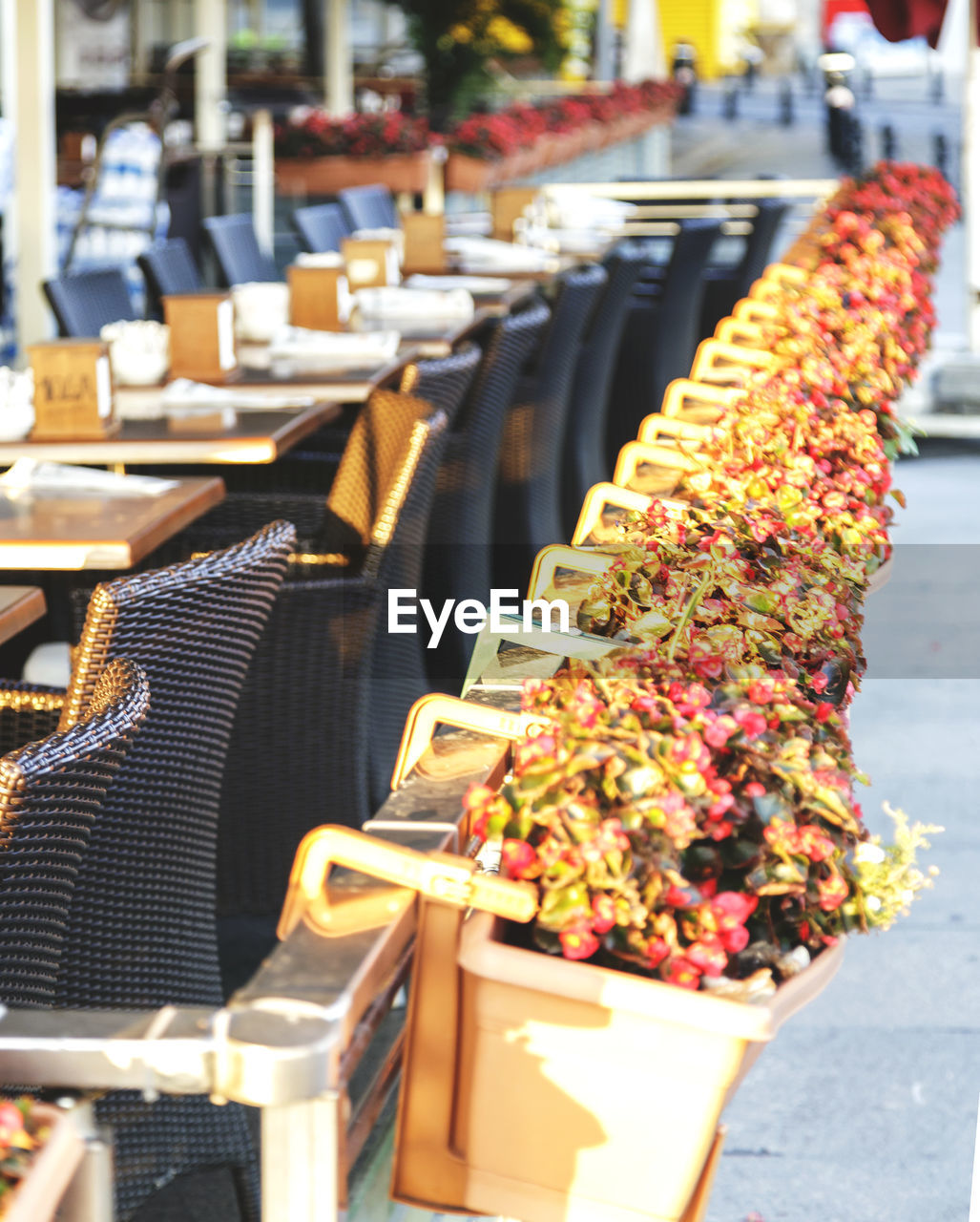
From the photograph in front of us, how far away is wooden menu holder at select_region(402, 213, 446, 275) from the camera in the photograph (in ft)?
17.7

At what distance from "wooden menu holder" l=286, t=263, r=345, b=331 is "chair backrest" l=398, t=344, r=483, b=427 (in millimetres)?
941

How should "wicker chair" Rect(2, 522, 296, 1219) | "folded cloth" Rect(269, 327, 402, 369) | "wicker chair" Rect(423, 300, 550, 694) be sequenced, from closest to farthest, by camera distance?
"wicker chair" Rect(2, 522, 296, 1219)
"wicker chair" Rect(423, 300, 550, 694)
"folded cloth" Rect(269, 327, 402, 369)

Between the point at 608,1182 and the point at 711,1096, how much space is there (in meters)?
0.08

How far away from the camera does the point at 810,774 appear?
929 millimetres

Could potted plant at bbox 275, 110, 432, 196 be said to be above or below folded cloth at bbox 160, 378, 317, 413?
above

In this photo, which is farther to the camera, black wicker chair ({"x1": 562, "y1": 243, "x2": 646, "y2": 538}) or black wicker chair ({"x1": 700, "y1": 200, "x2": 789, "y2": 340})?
black wicker chair ({"x1": 700, "y1": 200, "x2": 789, "y2": 340})

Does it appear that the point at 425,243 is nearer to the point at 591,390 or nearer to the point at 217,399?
the point at 591,390

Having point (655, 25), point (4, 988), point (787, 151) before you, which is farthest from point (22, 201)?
point (787, 151)

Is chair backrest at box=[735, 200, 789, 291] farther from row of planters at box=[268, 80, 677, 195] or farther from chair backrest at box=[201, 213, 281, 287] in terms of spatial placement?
row of planters at box=[268, 80, 677, 195]

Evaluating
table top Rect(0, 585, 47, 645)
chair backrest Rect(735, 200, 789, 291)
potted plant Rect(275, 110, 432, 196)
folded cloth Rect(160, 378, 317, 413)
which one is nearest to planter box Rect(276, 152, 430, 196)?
potted plant Rect(275, 110, 432, 196)

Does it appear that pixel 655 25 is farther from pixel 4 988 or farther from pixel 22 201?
pixel 4 988

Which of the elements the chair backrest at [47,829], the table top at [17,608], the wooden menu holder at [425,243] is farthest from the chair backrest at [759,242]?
the chair backrest at [47,829]

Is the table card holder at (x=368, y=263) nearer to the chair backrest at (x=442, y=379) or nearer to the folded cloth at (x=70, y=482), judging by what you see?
the chair backrest at (x=442, y=379)

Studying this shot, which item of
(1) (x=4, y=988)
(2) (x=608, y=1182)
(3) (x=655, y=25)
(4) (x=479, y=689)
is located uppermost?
(3) (x=655, y=25)
